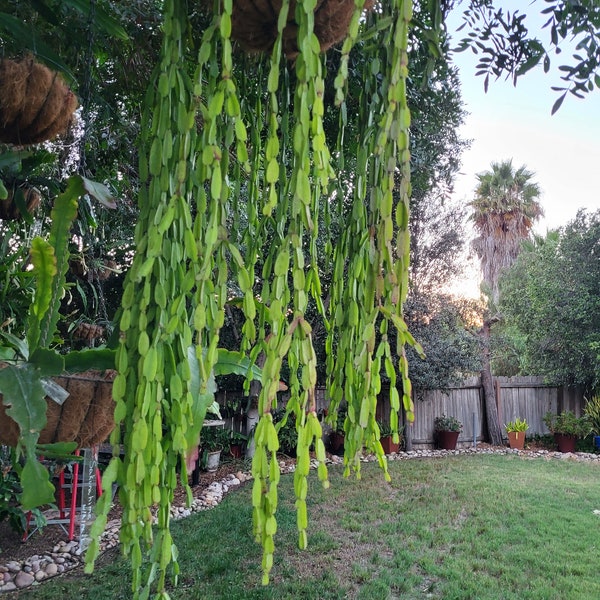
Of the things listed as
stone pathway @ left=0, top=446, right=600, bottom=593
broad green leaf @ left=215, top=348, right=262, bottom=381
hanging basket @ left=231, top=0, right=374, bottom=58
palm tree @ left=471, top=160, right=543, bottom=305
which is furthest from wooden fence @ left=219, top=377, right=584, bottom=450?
hanging basket @ left=231, top=0, right=374, bottom=58

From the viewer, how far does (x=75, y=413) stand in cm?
92

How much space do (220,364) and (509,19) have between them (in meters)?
1.39

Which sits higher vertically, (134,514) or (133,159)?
(133,159)

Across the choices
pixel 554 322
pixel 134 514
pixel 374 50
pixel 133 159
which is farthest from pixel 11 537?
pixel 554 322

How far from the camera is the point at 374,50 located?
83 cm

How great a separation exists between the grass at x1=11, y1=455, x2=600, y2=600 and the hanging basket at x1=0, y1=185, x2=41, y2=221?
2.07 metres

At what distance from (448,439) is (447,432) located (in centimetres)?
11

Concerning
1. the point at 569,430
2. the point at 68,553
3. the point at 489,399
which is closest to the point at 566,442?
the point at 569,430

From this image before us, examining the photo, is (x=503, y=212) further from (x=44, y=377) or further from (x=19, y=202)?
(x=44, y=377)

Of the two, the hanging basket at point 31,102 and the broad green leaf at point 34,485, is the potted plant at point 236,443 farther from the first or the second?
the broad green leaf at point 34,485

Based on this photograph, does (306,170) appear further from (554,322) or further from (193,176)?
(554,322)

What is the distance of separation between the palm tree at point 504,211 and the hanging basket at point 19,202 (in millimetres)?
10080

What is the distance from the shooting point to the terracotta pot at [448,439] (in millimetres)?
7582

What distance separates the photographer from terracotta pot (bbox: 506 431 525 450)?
25.7ft
